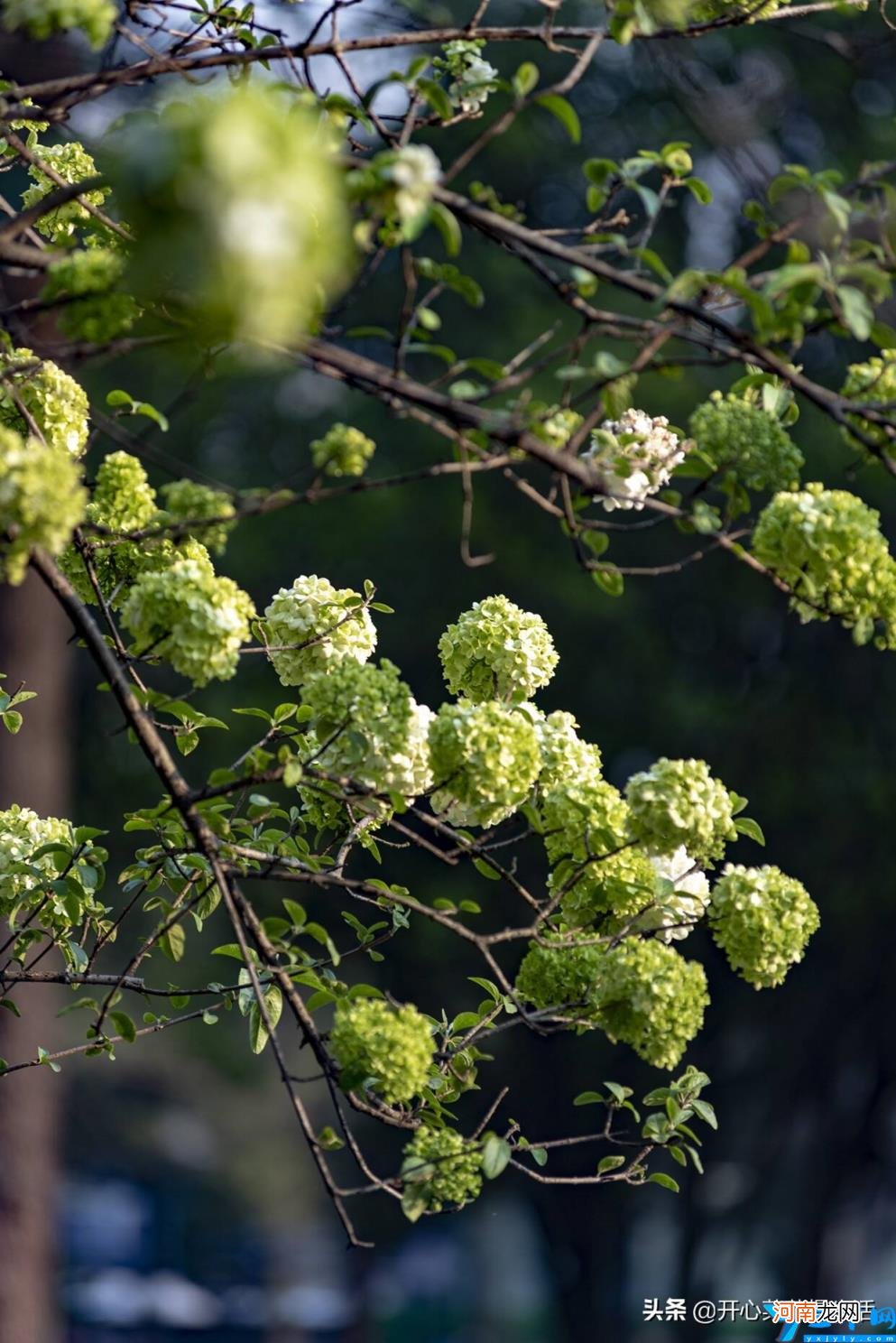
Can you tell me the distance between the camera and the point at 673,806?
215 cm

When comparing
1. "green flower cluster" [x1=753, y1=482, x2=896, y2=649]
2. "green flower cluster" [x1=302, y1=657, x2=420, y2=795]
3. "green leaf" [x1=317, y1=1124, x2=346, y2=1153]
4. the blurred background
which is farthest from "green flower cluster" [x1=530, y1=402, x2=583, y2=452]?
the blurred background

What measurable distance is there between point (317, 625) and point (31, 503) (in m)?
0.88

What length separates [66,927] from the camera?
2.69 meters

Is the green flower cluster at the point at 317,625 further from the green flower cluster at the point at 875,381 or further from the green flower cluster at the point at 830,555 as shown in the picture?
the green flower cluster at the point at 875,381

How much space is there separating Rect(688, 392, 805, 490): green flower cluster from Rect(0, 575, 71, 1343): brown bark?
625 centimetres

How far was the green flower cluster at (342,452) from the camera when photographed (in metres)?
1.77

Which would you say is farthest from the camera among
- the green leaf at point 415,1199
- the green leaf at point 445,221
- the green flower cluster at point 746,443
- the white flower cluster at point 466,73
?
the white flower cluster at point 466,73

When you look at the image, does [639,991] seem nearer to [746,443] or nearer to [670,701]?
[746,443]

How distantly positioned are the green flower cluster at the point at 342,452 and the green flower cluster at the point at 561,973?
818 millimetres

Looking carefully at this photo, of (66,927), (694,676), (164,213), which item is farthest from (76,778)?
(164,213)

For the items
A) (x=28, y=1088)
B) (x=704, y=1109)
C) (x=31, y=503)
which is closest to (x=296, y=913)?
(x=704, y=1109)

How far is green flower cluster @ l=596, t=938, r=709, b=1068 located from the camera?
2.11 meters

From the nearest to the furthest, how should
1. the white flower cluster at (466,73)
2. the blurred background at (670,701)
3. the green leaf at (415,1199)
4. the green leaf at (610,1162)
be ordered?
1. the green leaf at (415,1199)
2. the white flower cluster at (466,73)
3. the green leaf at (610,1162)
4. the blurred background at (670,701)

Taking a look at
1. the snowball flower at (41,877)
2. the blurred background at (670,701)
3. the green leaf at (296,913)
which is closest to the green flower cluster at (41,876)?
the snowball flower at (41,877)
